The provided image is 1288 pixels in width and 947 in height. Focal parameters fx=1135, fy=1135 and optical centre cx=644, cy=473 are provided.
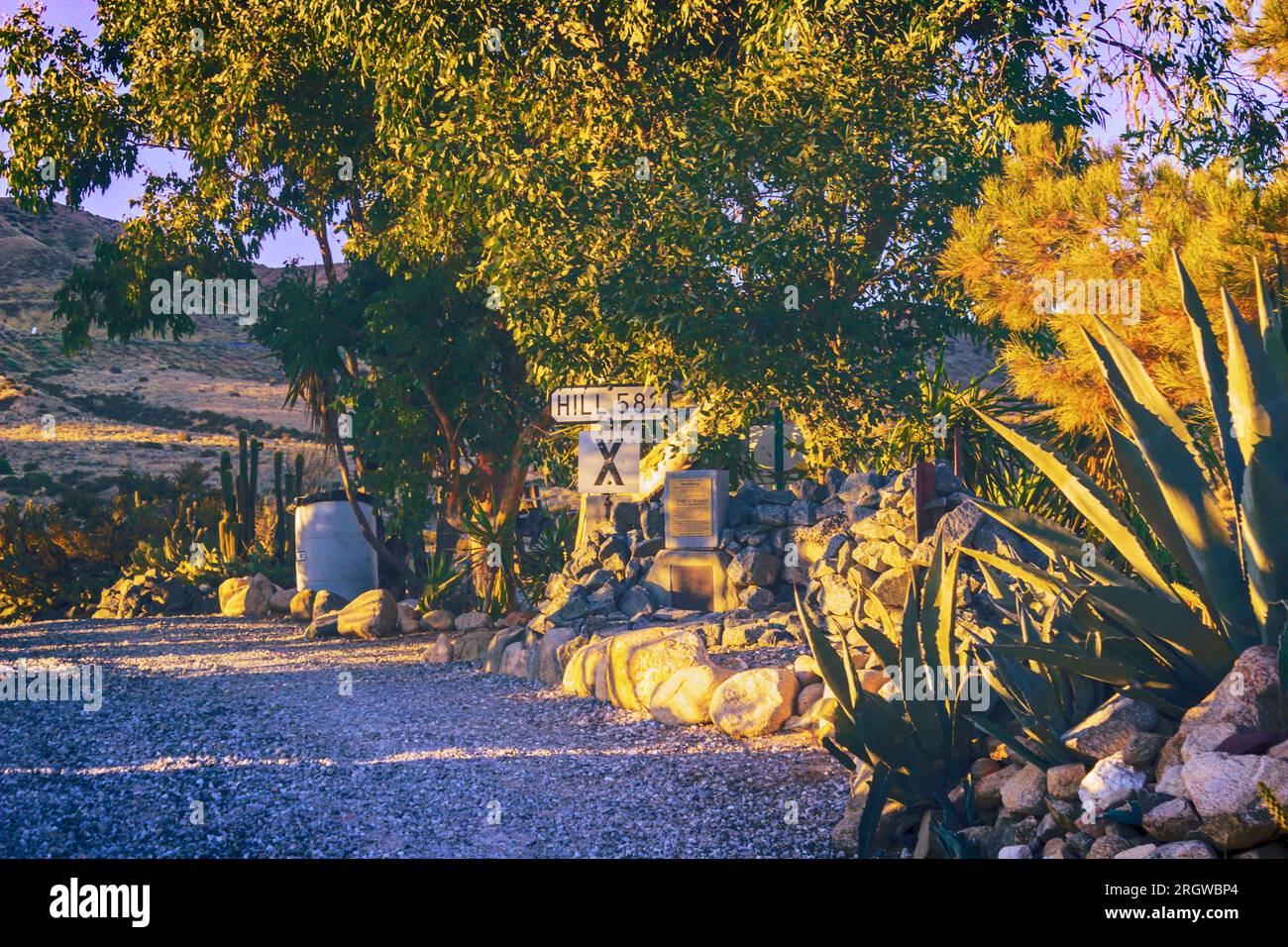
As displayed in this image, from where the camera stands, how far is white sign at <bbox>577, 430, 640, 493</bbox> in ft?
44.1

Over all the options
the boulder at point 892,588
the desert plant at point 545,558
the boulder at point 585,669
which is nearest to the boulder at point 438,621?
the desert plant at point 545,558

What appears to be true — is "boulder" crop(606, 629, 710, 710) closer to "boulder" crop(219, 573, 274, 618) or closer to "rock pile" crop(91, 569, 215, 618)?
"boulder" crop(219, 573, 274, 618)

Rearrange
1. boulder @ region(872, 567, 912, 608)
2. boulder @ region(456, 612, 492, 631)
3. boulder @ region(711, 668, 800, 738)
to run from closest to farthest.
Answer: boulder @ region(711, 668, 800, 738) → boulder @ region(872, 567, 912, 608) → boulder @ region(456, 612, 492, 631)

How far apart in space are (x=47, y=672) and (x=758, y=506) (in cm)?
700

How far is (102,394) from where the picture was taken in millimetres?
47969

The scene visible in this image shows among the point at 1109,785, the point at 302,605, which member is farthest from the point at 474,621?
the point at 1109,785

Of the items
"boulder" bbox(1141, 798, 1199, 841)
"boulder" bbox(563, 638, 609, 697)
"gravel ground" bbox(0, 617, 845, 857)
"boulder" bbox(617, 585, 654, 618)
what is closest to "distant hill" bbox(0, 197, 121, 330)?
"boulder" bbox(617, 585, 654, 618)

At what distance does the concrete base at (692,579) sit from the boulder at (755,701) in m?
3.60

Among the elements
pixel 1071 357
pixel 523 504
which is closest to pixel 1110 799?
pixel 1071 357

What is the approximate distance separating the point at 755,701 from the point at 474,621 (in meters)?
5.88

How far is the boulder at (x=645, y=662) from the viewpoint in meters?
8.24

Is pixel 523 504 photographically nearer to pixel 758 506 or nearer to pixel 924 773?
pixel 758 506

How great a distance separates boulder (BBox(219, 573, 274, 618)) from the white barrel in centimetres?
51
